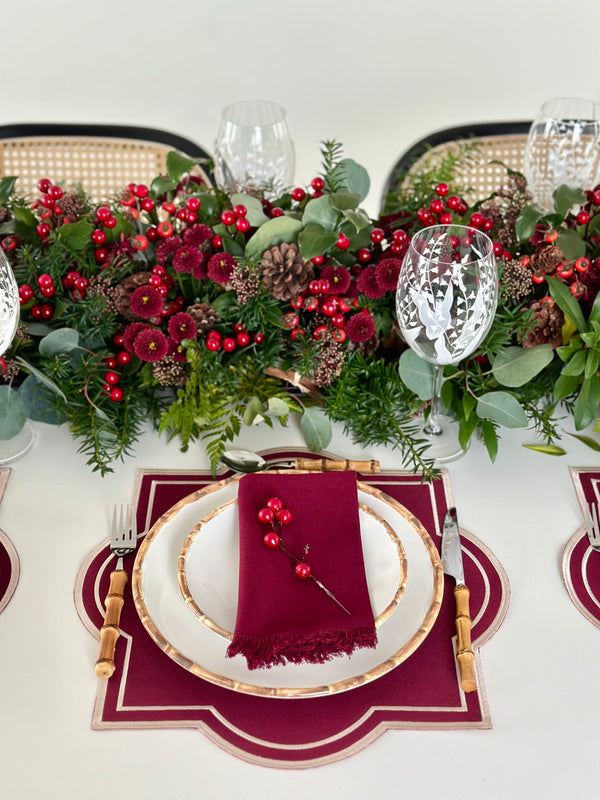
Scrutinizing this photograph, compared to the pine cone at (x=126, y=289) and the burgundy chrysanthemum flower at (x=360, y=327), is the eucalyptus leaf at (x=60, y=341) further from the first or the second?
the burgundy chrysanthemum flower at (x=360, y=327)

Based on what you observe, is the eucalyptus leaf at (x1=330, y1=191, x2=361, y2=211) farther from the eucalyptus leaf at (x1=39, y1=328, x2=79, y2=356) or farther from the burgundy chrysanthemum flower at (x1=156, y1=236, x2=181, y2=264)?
the eucalyptus leaf at (x1=39, y1=328, x2=79, y2=356)

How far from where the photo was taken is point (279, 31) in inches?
90.6

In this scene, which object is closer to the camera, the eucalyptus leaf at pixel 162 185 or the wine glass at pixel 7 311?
the wine glass at pixel 7 311

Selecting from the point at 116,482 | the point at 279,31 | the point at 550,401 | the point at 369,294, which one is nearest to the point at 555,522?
the point at 550,401

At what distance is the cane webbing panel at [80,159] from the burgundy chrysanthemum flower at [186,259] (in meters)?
0.69

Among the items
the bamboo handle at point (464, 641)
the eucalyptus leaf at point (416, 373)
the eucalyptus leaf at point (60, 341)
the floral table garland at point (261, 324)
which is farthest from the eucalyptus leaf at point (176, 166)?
the bamboo handle at point (464, 641)

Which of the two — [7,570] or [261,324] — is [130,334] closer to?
[261,324]

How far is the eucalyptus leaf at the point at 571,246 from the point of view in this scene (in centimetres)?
87

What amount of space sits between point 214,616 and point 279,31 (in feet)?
6.85

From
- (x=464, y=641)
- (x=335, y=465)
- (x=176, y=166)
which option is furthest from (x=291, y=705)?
(x=176, y=166)

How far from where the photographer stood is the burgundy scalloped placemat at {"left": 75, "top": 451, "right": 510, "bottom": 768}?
579 millimetres

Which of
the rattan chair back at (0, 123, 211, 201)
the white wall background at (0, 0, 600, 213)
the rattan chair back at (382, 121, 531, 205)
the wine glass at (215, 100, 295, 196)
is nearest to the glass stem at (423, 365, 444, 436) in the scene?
the wine glass at (215, 100, 295, 196)

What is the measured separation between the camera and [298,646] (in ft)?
1.97

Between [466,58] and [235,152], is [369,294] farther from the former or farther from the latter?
[466,58]
